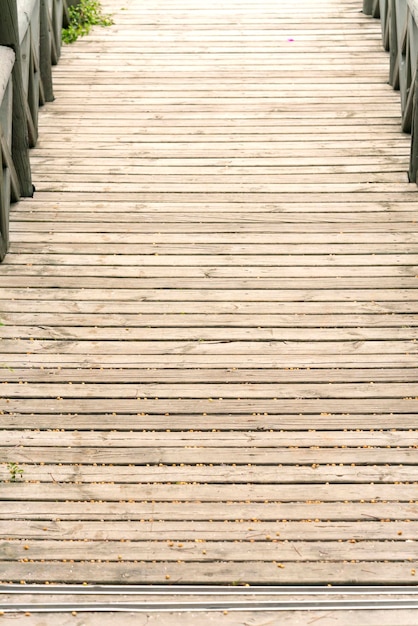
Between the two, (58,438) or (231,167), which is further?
(231,167)

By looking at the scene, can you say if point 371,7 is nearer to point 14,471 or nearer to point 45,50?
point 45,50

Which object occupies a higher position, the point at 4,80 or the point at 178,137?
the point at 4,80

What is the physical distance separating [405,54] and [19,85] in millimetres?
2413

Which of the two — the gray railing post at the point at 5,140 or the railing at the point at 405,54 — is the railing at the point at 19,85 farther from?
the railing at the point at 405,54

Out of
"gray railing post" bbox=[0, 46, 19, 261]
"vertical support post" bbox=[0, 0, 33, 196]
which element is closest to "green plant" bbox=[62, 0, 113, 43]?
"vertical support post" bbox=[0, 0, 33, 196]

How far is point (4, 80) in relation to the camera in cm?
530

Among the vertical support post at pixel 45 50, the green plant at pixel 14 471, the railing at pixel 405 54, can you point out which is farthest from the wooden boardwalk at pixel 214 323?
the vertical support post at pixel 45 50

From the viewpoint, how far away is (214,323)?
16.1 feet

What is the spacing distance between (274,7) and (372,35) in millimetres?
879

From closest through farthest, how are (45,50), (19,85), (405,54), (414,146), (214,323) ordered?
(214,323) → (19,85) → (414,146) → (405,54) → (45,50)

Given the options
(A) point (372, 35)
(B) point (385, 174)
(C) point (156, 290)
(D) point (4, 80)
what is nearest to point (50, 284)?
(C) point (156, 290)

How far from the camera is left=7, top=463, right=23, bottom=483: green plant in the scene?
13.1 feet

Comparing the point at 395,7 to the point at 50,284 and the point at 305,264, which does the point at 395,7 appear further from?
the point at 50,284

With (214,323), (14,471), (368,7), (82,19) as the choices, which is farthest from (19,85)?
(368,7)
